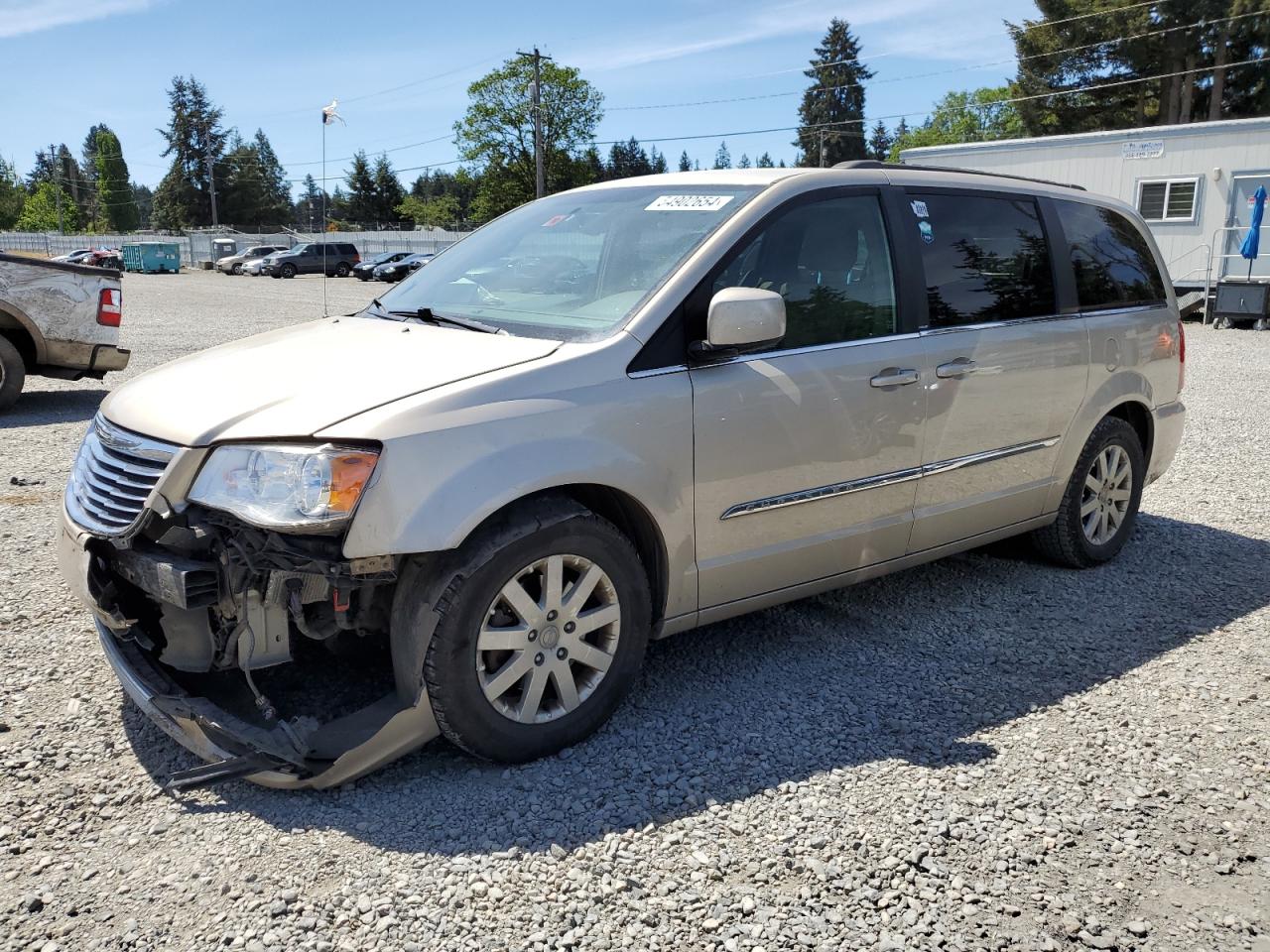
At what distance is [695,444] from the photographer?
350cm

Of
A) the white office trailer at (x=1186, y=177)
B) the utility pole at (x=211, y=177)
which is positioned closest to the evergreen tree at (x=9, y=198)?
the utility pole at (x=211, y=177)

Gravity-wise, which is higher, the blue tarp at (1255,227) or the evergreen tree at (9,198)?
the evergreen tree at (9,198)

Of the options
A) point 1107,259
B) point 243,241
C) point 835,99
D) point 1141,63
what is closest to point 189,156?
point 243,241

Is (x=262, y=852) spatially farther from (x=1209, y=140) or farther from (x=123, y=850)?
(x=1209, y=140)

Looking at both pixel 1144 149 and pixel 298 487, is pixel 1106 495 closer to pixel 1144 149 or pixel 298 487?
pixel 298 487

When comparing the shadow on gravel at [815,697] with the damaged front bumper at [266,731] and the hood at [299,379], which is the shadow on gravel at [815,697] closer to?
the damaged front bumper at [266,731]

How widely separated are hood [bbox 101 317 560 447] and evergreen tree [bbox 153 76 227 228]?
107 meters

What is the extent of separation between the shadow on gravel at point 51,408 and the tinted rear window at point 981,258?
7.87 meters

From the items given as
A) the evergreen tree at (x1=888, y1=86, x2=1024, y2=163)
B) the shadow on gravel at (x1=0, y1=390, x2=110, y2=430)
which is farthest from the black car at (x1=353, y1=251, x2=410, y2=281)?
the evergreen tree at (x1=888, y1=86, x2=1024, y2=163)

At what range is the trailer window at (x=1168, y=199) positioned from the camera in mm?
21828

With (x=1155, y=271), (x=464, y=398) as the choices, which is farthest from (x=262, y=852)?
(x=1155, y=271)

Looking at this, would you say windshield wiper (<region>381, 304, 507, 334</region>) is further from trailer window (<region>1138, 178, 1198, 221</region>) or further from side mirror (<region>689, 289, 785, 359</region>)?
trailer window (<region>1138, 178, 1198, 221</region>)

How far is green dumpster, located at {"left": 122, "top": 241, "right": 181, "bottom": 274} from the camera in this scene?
58.3 metres

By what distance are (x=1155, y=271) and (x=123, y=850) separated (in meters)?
5.47
